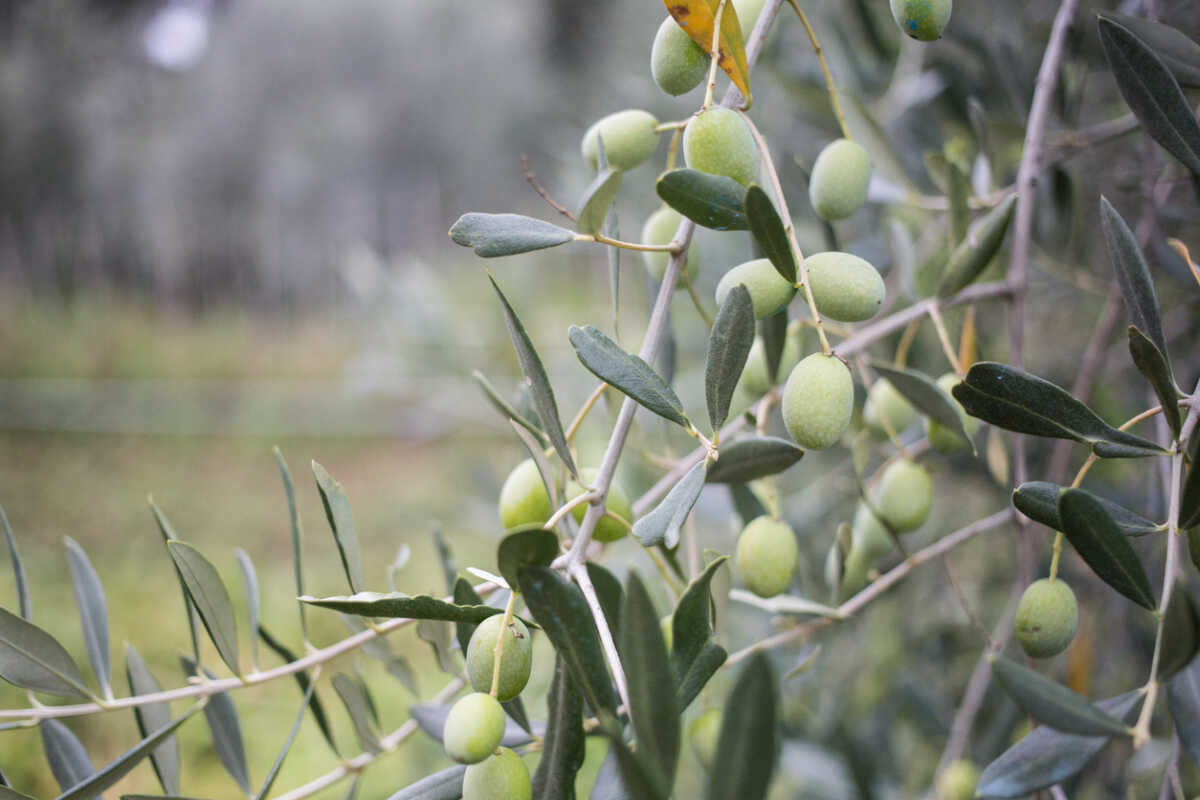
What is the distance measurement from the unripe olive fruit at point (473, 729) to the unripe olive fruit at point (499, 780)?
0.01 meters

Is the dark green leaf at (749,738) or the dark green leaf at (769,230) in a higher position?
the dark green leaf at (769,230)

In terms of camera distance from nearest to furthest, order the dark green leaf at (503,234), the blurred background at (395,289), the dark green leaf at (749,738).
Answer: the dark green leaf at (749,738)
the dark green leaf at (503,234)
the blurred background at (395,289)

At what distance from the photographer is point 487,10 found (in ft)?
17.5

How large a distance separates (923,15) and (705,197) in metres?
0.10

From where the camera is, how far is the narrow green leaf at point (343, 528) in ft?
0.91

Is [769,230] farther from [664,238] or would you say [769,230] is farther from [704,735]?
[704,735]

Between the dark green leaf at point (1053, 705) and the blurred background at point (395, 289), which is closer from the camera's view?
the dark green leaf at point (1053, 705)

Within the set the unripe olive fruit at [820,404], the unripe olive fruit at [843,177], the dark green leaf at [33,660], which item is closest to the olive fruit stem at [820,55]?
the unripe olive fruit at [843,177]

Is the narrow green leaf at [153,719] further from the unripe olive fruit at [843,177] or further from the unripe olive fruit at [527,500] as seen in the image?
the unripe olive fruit at [843,177]

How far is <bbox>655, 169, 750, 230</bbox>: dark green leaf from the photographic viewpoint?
0.23 metres

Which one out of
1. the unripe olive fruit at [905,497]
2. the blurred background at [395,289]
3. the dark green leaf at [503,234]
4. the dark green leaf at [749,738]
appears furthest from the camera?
the blurred background at [395,289]

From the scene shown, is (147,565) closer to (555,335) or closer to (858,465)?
(555,335)

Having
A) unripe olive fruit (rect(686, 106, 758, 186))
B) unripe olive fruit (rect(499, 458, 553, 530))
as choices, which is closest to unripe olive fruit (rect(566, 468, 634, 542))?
unripe olive fruit (rect(499, 458, 553, 530))

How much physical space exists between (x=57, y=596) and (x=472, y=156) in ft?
11.7
